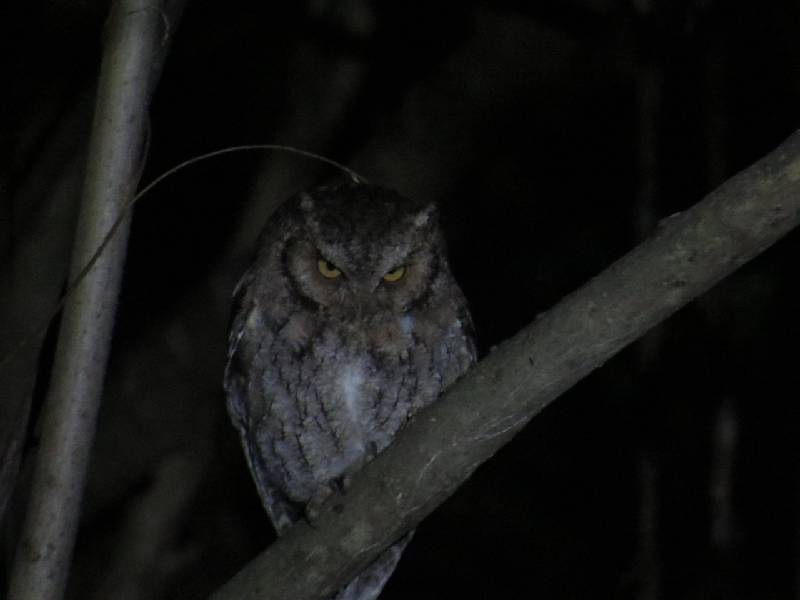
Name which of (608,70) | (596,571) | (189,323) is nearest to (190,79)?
(189,323)

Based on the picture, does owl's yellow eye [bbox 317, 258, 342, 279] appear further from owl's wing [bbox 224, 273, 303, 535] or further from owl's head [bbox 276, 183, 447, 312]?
owl's wing [bbox 224, 273, 303, 535]

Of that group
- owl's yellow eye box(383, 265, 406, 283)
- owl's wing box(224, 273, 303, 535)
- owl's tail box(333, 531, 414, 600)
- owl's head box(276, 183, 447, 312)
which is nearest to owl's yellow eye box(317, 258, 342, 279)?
owl's head box(276, 183, 447, 312)

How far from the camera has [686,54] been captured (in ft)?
13.1

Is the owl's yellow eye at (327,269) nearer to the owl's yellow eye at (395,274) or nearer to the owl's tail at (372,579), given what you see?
the owl's yellow eye at (395,274)

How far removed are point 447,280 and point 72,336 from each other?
1334 millimetres

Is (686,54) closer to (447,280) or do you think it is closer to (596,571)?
(447,280)

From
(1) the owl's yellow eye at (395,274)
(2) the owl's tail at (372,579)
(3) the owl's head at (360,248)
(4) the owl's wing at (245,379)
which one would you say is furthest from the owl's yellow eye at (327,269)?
(2) the owl's tail at (372,579)

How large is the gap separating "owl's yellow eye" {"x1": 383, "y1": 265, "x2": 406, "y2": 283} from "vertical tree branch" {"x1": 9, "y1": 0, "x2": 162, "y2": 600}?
1.07m

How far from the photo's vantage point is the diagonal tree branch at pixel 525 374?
5.46ft

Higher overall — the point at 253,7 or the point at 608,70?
the point at 253,7

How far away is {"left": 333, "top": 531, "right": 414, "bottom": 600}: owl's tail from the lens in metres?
3.00

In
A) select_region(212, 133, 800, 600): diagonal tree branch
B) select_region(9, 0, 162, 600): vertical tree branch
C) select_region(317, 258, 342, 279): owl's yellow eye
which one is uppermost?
select_region(317, 258, 342, 279): owl's yellow eye

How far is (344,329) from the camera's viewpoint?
2.75 metres

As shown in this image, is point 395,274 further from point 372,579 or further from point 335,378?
point 372,579
